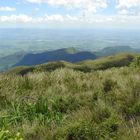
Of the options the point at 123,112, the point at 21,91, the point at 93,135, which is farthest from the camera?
the point at 21,91

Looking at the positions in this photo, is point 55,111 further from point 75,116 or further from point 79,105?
point 75,116

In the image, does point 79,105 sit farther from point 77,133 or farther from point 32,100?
point 77,133

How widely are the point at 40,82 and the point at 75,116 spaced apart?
5.29 meters

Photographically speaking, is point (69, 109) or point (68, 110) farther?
point (69, 109)

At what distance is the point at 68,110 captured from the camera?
28.7ft

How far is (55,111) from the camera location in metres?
8.79

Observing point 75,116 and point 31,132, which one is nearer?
point 31,132

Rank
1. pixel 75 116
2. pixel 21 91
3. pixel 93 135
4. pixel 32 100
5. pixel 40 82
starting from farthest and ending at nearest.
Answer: pixel 40 82, pixel 21 91, pixel 32 100, pixel 75 116, pixel 93 135

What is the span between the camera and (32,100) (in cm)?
989

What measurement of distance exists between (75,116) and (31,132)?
116 cm

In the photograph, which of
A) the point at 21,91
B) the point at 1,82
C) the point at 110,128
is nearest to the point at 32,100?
the point at 21,91

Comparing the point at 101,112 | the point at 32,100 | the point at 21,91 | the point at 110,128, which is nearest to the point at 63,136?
the point at 110,128

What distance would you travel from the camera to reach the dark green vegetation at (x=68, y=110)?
6516mm

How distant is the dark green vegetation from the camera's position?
21.4 feet
